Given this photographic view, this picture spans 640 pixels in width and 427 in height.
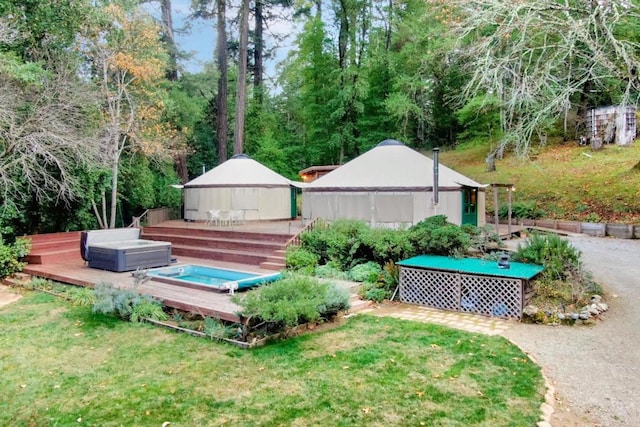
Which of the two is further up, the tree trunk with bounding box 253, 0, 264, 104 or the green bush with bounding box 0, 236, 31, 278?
the tree trunk with bounding box 253, 0, 264, 104

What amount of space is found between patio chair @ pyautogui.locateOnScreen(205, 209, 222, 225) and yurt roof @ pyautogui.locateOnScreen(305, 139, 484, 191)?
325 centimetres

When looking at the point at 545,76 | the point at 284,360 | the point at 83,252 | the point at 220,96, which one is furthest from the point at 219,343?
the point at 220,96

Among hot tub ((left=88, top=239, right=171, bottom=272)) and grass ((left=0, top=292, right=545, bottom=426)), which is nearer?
grass ((left=0, top=292, right=545, bottom=426))

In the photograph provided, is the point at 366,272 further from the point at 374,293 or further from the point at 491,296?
the point at 491,296

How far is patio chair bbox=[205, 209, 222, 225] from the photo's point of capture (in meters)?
14.5

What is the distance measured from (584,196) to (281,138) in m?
15.1

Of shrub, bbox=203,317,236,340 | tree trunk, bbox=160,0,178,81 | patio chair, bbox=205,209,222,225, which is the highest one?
tree trunk, bbox=160,0,178,81

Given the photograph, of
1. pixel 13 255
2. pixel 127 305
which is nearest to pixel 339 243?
pixel 127 305

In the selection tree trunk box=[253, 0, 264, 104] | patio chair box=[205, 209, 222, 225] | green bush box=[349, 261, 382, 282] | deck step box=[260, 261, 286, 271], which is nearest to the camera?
green bush box=[349, 261, 382, 282]

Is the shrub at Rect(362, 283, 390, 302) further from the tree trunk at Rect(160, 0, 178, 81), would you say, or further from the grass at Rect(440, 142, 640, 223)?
the tree trunk at Rect(160, 0, 178, 81)

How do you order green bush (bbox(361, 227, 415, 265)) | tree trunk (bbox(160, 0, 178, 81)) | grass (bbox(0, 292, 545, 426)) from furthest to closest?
tree trunk (bbox(160, 0, 178, 81))
green bush (bbox(361, 227, 415, 265))
grass (bbox(0, 292, 545, 426))

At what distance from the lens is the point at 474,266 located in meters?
7.17

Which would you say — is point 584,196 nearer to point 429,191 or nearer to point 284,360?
point 429,191

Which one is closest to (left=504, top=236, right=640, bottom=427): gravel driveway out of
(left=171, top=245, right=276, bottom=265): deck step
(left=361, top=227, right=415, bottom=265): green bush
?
(left=361, top=227, right=415, bottom=265): green bush
